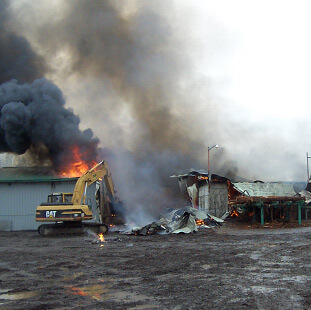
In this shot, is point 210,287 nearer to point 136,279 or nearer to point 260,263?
point 136,279

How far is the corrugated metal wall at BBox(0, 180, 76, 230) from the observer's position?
2750cm

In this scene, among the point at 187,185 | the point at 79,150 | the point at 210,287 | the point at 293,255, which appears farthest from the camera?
the point at 187,185

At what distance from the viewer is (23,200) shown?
1089 inches

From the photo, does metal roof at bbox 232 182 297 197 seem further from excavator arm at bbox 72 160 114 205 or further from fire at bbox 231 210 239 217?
excavator arm at bbox 72 160 114 205

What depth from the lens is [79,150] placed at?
101 ft

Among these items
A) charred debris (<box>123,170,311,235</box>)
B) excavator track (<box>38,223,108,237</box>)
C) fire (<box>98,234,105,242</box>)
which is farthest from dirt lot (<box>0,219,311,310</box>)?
charred debris (<box>123,170,311,235</box>)

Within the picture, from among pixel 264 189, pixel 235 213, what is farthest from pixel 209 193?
pixel 264 189

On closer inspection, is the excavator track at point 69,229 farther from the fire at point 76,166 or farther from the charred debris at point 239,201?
the fire at point 76,166

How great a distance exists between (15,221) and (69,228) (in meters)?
7.23

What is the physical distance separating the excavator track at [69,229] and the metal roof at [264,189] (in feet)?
51.1

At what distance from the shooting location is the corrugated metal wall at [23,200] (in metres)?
27.5

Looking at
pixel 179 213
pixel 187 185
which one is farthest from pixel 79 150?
pixel 187 185

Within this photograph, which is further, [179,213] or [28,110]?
[28,110]

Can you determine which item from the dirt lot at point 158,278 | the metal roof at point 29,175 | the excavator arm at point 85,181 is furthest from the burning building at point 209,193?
the dirt lot at point 158,278
